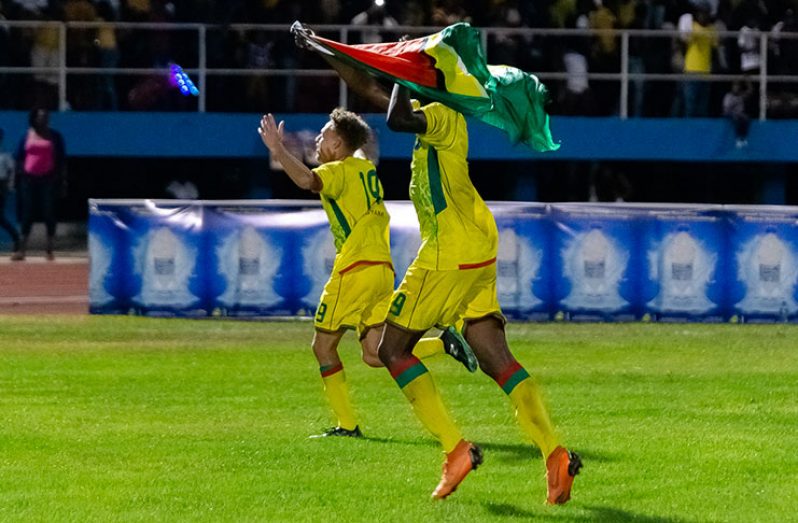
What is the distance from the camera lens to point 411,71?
8.57 metres

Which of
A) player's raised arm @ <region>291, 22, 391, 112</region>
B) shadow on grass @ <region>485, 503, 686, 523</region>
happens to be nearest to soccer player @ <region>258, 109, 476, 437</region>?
player's raised arm @ <region>291, 22, 391, 112</region>

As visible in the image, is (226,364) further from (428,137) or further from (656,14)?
(656,14)

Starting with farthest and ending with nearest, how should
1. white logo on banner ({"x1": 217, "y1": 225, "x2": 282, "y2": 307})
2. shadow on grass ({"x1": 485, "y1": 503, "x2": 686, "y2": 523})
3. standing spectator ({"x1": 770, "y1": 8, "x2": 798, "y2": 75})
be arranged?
standing spectator ({"x1": 770, "y1": 8, "x2": 798, "y2": 75}) < white logo on banner ({"x1": 217, "y1": 225, "x2": 282, "y2": 307}) < shadow on grass ({"x1": 485, "y1": 503, "x2": 686, "y2": 523})

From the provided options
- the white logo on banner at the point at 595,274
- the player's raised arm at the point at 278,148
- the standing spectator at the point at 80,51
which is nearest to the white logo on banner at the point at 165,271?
the white logo on banner at the point at 595,274

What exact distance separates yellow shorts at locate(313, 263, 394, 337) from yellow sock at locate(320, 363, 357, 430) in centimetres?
28

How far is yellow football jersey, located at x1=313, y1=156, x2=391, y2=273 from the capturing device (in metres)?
11.1

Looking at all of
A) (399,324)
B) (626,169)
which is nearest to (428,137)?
(399,324)

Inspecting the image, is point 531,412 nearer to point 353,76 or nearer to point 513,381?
point 513,381

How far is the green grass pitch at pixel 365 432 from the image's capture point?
8.74m

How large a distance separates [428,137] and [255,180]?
62.0 ft

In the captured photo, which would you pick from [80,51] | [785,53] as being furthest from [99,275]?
[785,53]

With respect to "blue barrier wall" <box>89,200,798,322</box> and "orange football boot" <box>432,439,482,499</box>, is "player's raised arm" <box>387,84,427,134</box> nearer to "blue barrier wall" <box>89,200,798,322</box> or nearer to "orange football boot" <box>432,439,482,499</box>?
"orange football boot" <box>432,439,482,499</box>

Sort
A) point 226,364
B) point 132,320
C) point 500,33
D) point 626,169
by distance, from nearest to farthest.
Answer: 1. point 226,364
2. point 132,320
3. point 500,33
4. point 626,169

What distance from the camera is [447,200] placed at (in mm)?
8852
